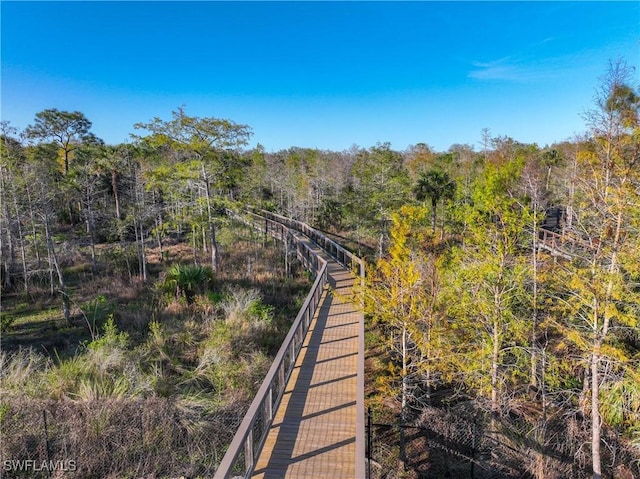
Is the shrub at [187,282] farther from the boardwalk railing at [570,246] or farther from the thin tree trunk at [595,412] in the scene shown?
the thin tree trunk at [595,412]

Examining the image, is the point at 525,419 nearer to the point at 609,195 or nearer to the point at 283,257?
the point at 609,195

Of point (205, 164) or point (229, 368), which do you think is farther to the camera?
point (205, 164)

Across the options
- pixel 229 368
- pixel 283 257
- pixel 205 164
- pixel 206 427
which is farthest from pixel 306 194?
pixel 206 427

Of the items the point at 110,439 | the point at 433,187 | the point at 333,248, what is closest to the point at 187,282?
the point at 333,248

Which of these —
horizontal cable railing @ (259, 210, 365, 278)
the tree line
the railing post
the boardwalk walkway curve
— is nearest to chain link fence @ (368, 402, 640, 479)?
the tree line

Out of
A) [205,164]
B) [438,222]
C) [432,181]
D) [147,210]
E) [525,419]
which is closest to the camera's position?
[525,419]

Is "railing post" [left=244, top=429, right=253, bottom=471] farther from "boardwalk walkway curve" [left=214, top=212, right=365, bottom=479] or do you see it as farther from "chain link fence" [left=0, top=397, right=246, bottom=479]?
"chain link fence" [left=0, top=397, right=246, bottom=479]

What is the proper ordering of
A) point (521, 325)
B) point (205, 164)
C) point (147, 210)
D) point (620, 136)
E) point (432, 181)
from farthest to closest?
point (432, 181) → point (147, 210) → point (205, 164) → point (521, 325) → point (620, 136)
